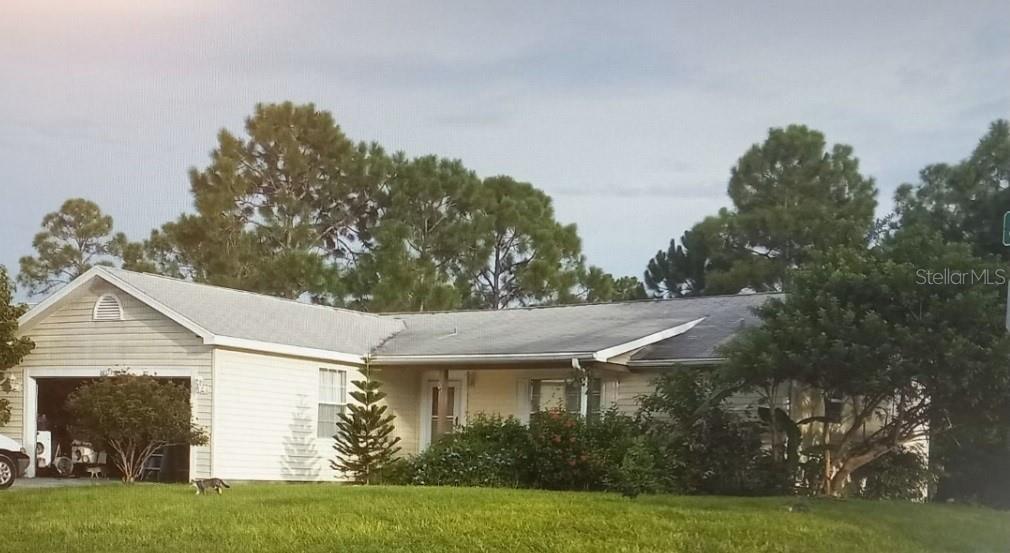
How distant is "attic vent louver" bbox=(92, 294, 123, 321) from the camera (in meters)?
18.3

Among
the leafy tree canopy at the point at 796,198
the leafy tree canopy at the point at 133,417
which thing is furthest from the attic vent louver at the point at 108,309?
the leafy tree canopy at the point at 796,198

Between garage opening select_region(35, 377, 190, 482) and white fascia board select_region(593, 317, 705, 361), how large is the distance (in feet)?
21.2

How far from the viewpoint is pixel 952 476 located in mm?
16641

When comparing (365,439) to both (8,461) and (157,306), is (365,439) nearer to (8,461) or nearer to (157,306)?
(157,306)

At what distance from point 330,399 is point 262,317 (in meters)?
1.83

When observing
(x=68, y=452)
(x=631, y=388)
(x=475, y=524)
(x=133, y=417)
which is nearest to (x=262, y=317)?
(x=133, y=417)

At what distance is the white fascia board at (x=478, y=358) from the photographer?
17688mm

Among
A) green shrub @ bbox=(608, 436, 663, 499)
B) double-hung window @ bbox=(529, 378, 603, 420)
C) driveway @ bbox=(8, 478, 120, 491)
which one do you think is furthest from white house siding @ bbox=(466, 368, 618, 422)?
driveway @ bbox=(8, 478, 120, 491)

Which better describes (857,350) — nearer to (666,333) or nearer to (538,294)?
(666,333)

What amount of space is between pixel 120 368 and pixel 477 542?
10.2 metres

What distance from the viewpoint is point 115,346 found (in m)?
18.2

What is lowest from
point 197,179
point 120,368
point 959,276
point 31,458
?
point 31,458

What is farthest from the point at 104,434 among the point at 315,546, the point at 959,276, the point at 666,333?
the point at 959,276

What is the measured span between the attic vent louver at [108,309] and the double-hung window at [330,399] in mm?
3435
